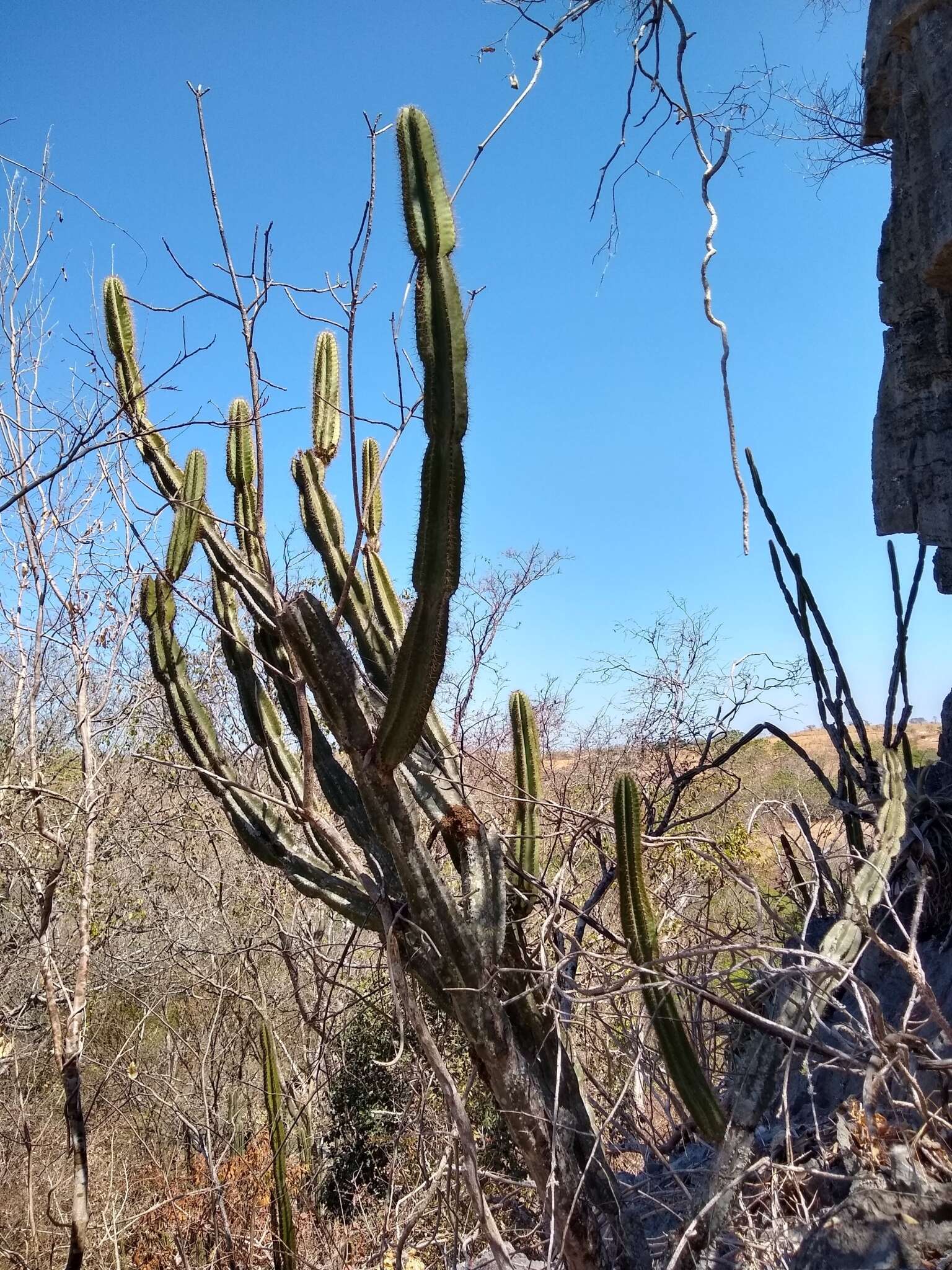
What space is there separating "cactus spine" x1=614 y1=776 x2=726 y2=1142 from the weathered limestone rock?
222 cm

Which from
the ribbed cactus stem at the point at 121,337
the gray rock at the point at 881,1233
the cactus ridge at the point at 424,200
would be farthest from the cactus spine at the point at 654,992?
the ribbed cactus stem at the point at 121,337

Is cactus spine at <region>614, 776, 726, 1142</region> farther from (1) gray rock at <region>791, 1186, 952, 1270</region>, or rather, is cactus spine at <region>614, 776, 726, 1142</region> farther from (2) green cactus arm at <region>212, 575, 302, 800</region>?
(2) green cactus arm at <region>212, 575, 302, 800</region>


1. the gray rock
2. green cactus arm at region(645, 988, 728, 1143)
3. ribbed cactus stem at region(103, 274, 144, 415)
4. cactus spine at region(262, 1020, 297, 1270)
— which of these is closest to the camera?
the gray rock

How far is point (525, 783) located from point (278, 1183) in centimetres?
229

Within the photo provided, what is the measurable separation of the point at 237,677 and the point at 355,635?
1.56 feet

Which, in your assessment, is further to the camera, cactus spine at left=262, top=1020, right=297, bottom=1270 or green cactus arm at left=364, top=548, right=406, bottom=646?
cactus spine at left=262, top=1020, right=297, bottom=1270

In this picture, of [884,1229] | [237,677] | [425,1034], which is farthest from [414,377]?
[884,1229]

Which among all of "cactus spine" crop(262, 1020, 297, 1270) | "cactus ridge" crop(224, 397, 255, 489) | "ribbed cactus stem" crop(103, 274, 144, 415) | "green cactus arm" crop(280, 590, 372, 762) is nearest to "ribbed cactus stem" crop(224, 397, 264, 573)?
"cactus ridge" crop(224, 397, 255, 489)

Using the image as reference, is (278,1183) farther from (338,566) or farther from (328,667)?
(328,667)

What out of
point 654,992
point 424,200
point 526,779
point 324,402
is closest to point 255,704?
point 526,779

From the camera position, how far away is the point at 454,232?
6.15 ft

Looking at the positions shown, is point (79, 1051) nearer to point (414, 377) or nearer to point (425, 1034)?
point (425, 1034)

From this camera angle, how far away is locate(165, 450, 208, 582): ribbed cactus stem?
8.74ft

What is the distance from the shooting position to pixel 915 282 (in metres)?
3.60
